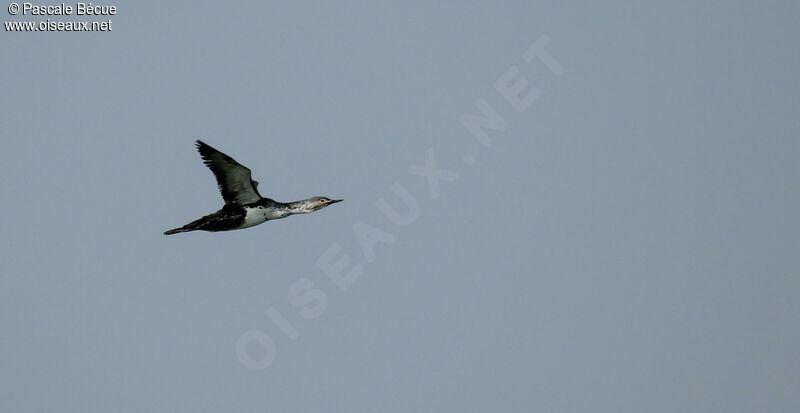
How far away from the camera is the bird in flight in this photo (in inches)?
1992

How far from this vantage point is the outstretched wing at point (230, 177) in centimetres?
4991

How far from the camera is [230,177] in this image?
2002 inches

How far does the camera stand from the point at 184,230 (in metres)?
50.8

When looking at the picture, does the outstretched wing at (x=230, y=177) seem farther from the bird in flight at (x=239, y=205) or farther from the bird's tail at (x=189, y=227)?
the bird's tail at (x=189, y=227)

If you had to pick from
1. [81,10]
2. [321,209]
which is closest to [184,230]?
[321,209]

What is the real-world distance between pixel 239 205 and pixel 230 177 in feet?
3.93

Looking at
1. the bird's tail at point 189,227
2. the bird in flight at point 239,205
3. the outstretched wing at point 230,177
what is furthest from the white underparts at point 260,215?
the bird's tail at point 189,227

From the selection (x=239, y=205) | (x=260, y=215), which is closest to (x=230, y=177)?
(x=239, y=205)

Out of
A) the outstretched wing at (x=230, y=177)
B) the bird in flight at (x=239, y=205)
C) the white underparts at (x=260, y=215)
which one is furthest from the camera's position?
the white underparts at (x=260, y=215)

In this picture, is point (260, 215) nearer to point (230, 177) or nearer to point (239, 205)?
point (239, 205)

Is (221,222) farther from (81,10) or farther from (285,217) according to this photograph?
(81,10)

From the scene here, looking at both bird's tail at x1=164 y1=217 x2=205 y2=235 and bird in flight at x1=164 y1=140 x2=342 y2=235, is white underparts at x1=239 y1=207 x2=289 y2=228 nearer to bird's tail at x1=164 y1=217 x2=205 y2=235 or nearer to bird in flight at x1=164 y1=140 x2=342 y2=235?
bird in flight at x1=164 y1=140 x2=342 y2=235

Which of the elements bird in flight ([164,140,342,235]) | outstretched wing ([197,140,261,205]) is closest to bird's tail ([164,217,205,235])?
bird in flight ([164,140,342,235])

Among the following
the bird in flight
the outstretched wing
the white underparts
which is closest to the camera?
the outstretched wing
